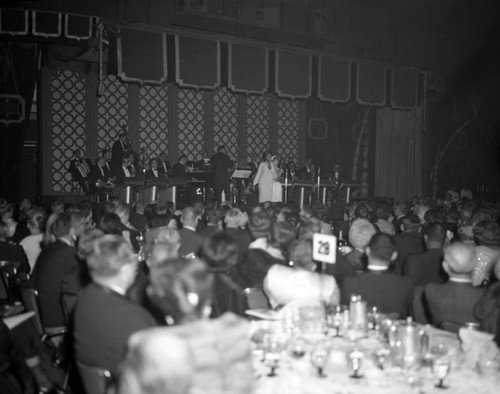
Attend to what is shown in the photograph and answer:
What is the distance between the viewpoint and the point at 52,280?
4.60m

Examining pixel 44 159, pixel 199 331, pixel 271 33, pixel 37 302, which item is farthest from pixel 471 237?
pixel 44 159

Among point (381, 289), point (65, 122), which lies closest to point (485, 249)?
point (381, 289)

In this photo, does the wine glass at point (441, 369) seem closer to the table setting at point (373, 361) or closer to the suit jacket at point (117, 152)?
the table setting at point (373, 361)

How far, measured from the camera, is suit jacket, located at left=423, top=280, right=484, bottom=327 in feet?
11.6

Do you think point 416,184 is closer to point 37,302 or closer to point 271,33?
point 271,33

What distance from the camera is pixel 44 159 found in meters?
13.7

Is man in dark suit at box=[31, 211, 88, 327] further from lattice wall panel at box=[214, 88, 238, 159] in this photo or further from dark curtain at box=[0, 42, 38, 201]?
lattice wall panel at box=[214, 88, 238, 159]

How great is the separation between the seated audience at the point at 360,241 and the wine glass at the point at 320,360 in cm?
263

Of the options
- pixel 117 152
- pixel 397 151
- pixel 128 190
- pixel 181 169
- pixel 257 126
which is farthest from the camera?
pixel 257 126

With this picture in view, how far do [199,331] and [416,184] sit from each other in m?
15.8

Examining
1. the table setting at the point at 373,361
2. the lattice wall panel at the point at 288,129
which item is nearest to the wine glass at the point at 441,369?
the table setting at the point at 373,361

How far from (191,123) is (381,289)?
12.6 metres

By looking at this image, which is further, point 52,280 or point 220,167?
point 220,167

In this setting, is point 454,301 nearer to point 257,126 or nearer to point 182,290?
point 182,290
